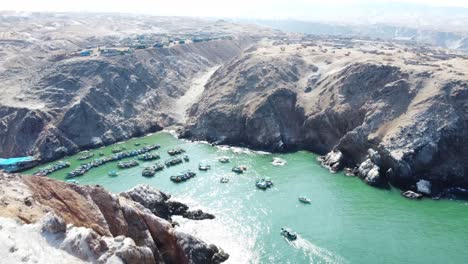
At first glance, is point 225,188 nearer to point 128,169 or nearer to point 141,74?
point 128,169

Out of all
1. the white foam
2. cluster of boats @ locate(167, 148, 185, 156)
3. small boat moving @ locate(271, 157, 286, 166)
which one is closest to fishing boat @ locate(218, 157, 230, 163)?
small boat moving @ locate(271, 157, 286, 166)

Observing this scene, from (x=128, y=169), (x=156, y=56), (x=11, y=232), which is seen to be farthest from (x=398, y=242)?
(x=156, y=56)

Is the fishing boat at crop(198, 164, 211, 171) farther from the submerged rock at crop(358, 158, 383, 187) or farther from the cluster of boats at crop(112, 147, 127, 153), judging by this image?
the submerged rock at crop(358, 158, 383, 187)

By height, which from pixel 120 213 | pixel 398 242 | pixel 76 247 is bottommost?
pixel 398 242

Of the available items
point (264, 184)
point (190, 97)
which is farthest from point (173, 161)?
point (190, 97)

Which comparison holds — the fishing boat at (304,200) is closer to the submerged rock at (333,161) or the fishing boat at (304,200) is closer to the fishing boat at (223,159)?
the submerged rock at (333,161)

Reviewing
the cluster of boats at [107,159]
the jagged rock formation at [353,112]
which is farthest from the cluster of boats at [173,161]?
the jagged rock formation at [353,112]
